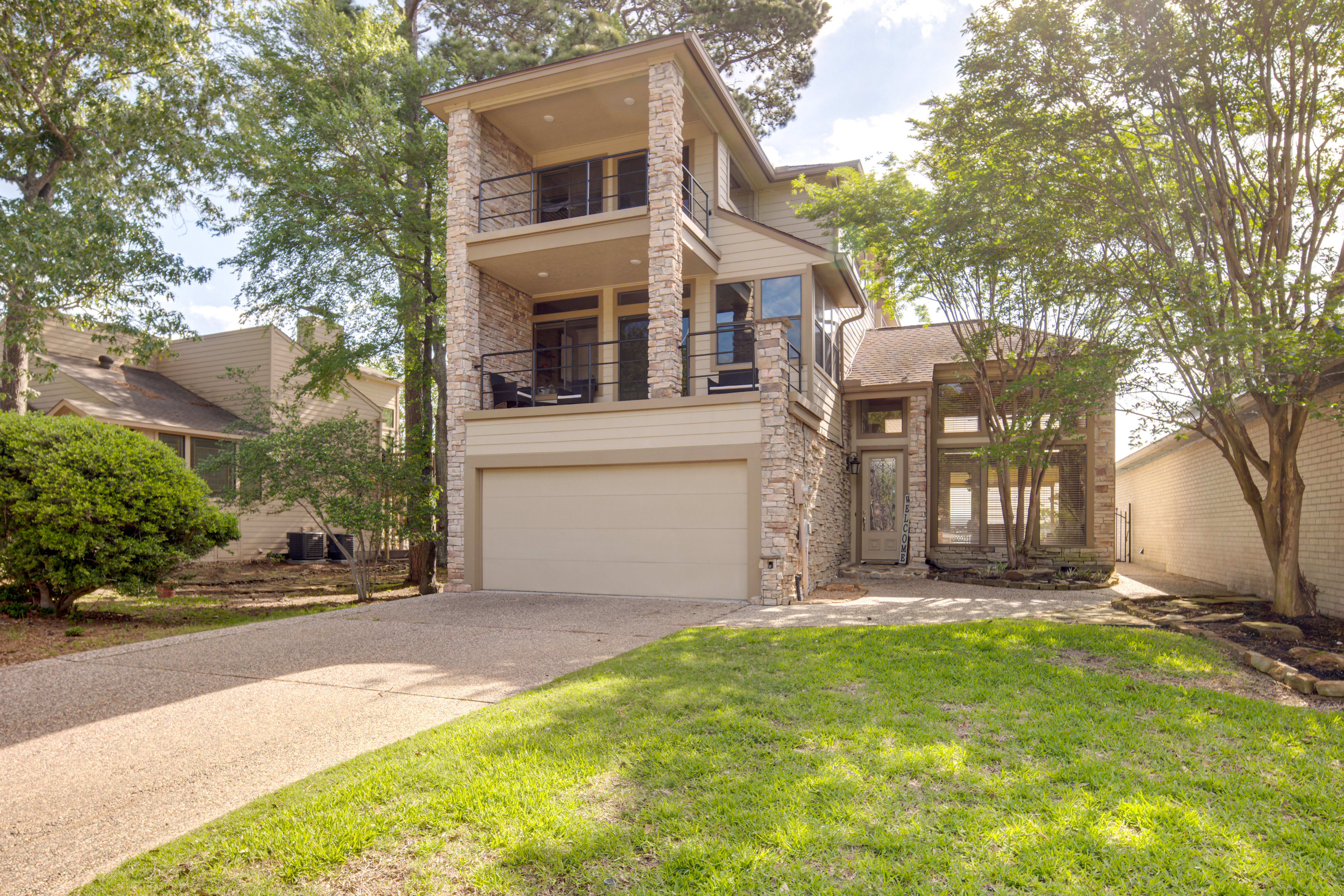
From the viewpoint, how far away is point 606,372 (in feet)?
44.0

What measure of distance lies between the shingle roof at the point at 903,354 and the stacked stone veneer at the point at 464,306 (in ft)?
24.3

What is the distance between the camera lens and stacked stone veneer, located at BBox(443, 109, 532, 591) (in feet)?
38.1

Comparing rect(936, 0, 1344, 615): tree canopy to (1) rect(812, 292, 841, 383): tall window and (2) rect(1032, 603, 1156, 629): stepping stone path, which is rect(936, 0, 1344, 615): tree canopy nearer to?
(2) rect(1032, 603, 1156, 629): stepping stone path

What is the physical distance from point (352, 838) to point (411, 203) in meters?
13.4

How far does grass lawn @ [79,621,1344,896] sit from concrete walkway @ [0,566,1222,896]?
365 mm

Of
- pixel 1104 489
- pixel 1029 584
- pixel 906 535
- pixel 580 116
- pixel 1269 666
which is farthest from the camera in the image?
pixel 906 535

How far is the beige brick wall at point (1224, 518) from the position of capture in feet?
28.8

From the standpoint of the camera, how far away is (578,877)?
264 centimetres

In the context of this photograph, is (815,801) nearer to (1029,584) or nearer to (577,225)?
(577,225)

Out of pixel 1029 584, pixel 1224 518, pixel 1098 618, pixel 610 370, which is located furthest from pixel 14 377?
pixel 1224 518

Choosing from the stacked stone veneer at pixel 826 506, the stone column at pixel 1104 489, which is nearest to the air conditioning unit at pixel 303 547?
the stacked stone veneer at pixel 826 506

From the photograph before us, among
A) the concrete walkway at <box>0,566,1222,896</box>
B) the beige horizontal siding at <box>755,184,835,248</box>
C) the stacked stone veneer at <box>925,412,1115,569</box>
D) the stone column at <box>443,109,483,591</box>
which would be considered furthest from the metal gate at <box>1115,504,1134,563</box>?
the stone column at <box>443,109,483,591</box>

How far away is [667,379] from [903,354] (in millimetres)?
8045

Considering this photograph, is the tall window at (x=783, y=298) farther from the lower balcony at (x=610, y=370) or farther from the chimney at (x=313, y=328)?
the chimney at (x=313, y=328)
